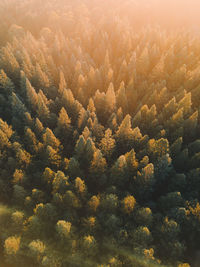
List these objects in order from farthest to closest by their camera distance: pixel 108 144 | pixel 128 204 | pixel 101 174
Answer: pixel 108 144
pixel 101 174
pixel 128 204

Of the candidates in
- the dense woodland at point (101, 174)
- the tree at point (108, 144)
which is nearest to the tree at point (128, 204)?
the dense woodland at point (101, 174)

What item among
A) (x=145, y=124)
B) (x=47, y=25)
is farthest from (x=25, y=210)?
(x=47, y=25)

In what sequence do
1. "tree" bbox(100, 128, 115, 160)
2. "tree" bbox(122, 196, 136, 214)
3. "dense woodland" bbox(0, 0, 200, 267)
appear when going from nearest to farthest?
"dense woodland" bbox(0, 0, 200, 267), "tree" bbox(122, 196, 136, 214), "tree" bbox(100, 128, 115, 160)

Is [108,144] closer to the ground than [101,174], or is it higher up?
higher up

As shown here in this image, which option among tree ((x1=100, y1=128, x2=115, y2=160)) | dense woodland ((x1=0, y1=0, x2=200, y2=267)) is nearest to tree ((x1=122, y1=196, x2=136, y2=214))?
dense woodland ((x1=0, y1=0, x2=200, y2=267))

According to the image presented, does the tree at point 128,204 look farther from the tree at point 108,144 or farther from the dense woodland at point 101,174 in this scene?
the tree at point 108,144

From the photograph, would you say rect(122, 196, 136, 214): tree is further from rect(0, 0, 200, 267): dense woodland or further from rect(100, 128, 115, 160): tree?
rect(100, 128, 115, 160): tree

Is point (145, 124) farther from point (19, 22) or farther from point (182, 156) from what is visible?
point (19, 22)


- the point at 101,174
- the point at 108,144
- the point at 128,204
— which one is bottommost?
the point at 128,204

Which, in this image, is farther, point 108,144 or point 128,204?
point 108,144

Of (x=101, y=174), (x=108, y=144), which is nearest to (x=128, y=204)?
(x=101, y=174)

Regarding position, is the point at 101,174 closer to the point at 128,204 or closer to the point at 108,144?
the point at 108,144

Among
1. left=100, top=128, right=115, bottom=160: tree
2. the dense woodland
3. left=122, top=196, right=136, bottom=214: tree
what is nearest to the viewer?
the dense woodland
